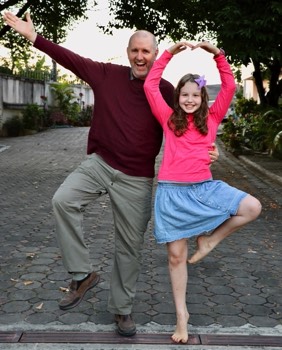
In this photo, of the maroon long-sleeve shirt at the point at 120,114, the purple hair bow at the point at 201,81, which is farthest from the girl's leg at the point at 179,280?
the purple hair bow at the point at 201,81

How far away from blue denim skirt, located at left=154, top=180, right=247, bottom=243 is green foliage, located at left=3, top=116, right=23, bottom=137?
22.4 metres

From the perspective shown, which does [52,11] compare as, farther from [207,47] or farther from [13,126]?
[207,47]

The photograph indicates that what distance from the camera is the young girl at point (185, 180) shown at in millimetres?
3633

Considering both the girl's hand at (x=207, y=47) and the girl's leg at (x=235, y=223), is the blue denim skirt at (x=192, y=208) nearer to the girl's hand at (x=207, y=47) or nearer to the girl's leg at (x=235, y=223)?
the girl's leg at (x=235, y=223)

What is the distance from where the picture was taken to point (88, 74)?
3965 millimetres

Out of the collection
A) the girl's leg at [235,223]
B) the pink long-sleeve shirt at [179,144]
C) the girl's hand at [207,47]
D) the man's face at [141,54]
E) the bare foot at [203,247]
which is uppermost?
the girl's hand at [207,47]

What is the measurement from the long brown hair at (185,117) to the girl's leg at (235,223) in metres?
0.56

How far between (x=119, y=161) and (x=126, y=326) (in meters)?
1.13

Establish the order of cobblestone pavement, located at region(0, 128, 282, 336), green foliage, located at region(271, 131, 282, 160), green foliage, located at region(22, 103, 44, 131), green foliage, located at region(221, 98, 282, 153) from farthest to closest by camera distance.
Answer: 1. green foliage, located at region(22, 103, 44, 131)
2. green foliage, located at region(221, 98, 282, 153)
3. green foliage, located at region(271, 131, 282, 160)
4. cobblestone pavement, located at region(0, 128, 282, 336)

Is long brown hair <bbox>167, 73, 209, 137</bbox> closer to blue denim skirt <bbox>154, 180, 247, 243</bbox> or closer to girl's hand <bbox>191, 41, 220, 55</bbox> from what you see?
girl's hand <bbox>191, 41, 220, 55</bbox>

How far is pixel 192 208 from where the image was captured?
362 cm

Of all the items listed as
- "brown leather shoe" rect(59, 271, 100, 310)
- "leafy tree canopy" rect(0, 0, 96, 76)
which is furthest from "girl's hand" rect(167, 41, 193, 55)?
"leafy tree canopy" rect(0, 0, 96, 76)

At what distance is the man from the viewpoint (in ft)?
12.7

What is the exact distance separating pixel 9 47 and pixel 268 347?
67.6 ft
